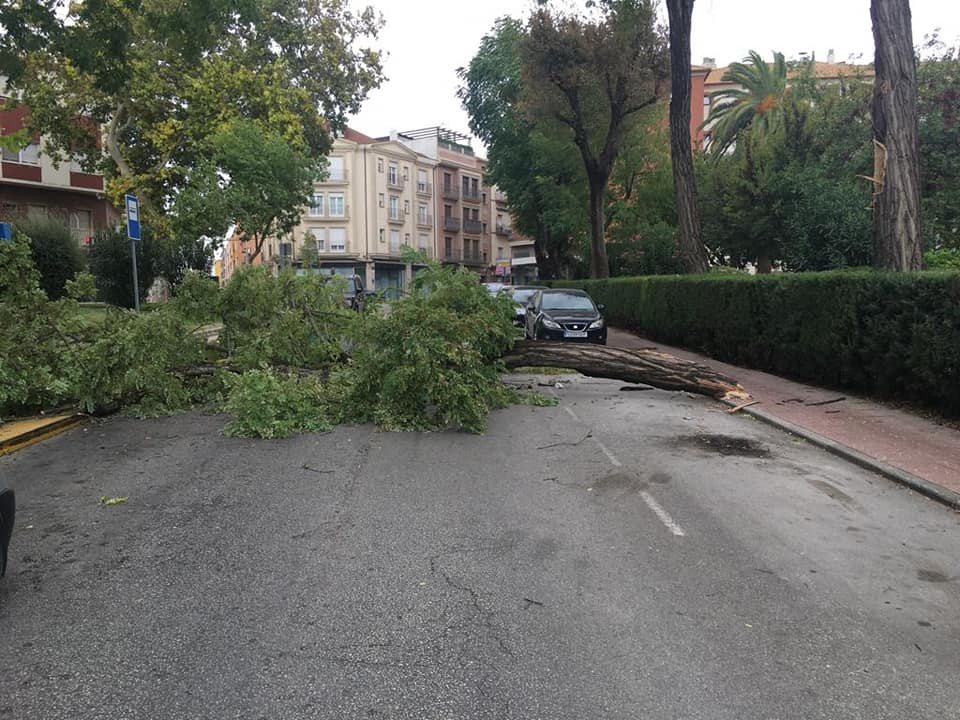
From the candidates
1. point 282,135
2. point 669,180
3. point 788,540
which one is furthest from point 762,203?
point 788,540

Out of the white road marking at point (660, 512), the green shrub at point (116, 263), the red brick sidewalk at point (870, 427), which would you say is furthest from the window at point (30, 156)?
the white road marking at point (660, 512)

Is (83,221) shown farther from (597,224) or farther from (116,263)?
(597,224)

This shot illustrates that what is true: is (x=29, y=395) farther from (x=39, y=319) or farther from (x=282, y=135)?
(x=282, y=135)

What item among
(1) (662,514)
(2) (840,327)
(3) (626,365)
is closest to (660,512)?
(1) (662,514)

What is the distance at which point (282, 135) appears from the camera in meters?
26.8

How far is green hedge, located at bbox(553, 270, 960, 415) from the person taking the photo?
898cm

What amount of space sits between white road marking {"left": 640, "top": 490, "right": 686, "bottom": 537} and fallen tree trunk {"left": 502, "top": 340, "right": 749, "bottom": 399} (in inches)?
214

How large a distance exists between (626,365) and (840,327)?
128 inches

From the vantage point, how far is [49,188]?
3650 centimetres

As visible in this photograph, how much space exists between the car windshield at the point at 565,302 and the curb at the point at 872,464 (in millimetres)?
8154

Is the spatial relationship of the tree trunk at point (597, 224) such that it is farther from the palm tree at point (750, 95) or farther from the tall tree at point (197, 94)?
the palm tree at point (750, 95)

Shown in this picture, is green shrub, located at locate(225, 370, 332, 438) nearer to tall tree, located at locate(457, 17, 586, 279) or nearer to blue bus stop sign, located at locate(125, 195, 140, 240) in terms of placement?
blue bus stop sign, located at locate(125, 195, 140, 240)

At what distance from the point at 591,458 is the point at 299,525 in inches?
134

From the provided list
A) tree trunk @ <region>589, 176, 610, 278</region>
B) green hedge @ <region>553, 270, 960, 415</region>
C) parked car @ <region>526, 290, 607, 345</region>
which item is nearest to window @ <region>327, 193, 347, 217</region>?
tree trunk @ <region>589, 176, 610, 278</region>
